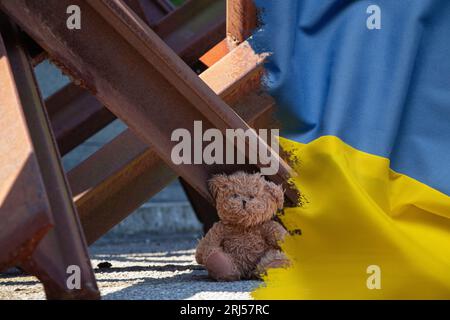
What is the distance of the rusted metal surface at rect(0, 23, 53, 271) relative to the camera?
52.4 inches

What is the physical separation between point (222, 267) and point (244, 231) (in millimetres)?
116

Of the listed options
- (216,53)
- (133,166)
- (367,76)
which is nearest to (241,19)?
(216,53)

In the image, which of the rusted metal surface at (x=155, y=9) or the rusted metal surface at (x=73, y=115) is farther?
the rusted metal surface at (x=155, y=9)

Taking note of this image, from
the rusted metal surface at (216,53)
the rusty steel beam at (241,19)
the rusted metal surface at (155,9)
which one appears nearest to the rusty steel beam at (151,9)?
the rusted metal surface at (155,9)

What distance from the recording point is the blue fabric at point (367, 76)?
2.12 metres

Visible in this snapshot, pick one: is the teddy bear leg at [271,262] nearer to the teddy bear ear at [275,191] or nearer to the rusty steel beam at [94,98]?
the teddy bear ear at [275,191]

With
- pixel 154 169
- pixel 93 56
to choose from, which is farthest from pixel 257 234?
pixel 93 56

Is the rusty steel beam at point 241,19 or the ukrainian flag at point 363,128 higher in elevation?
the rusty steel beam at point 241,19

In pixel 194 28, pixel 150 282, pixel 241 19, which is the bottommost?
pixel 150 282

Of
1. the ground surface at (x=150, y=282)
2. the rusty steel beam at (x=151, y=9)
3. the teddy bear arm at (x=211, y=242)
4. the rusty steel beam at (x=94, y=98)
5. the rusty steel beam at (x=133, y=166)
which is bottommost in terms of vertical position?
the ground surface at (x=150, y=282)

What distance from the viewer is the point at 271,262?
6.24ft

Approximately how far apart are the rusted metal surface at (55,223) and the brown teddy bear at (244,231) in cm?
47

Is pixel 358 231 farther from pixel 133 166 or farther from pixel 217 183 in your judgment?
pixel 133 166

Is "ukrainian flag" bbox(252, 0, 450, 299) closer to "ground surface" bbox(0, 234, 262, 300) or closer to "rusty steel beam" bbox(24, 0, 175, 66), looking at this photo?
"ground surface" bbox(0, 234, 262, 300)
